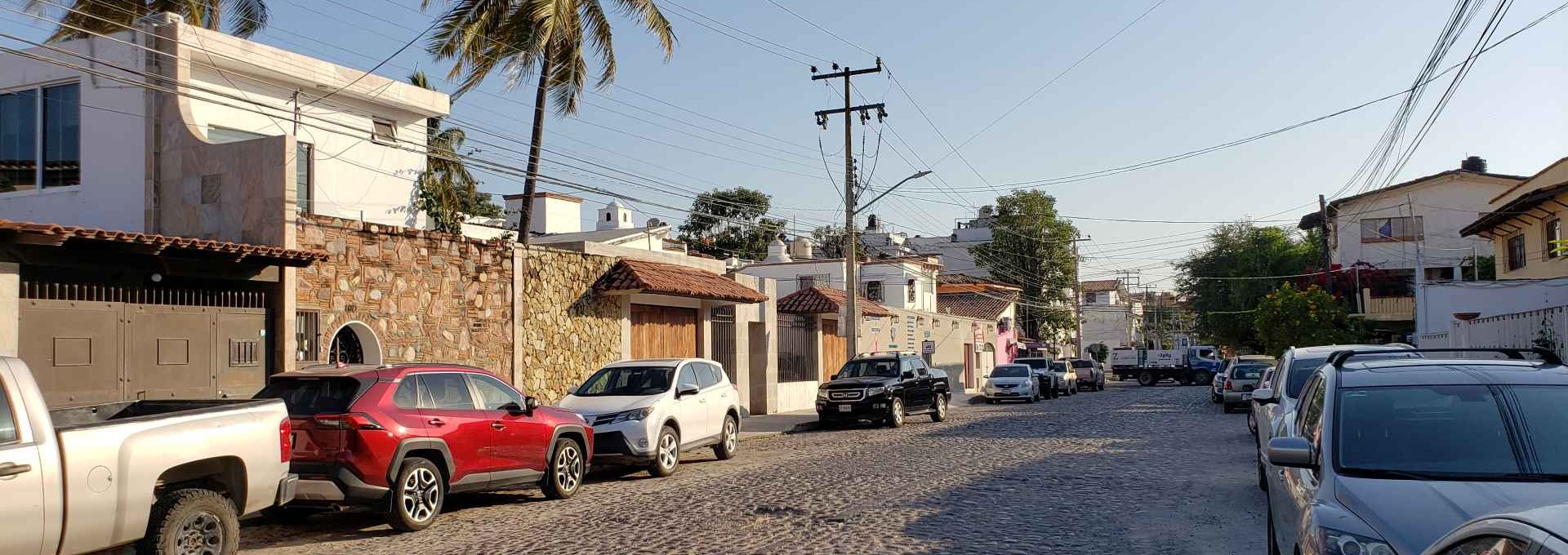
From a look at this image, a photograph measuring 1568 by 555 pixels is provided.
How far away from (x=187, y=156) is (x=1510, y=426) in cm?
1578

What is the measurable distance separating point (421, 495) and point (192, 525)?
3.06 m

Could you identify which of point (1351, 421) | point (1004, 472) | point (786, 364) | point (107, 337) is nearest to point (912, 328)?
point (786, 364)

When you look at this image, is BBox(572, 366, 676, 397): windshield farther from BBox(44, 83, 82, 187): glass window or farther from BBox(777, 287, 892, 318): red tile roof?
BBox(777, 287, 892, 318): red tile roof

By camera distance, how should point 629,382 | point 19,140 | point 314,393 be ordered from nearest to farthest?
point 314,393 < point 629,382 < point 19,140

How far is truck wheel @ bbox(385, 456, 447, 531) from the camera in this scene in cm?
1039

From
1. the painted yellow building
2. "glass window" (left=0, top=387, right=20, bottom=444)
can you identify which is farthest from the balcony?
"glass window" (left=0, top=387, right=20, bottom=444)

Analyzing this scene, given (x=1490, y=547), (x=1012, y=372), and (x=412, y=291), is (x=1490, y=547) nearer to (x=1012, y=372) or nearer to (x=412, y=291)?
(x=412, y=291)

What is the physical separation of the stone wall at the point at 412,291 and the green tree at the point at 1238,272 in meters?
47.1

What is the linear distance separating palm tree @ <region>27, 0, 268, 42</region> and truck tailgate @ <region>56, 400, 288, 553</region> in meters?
17.5

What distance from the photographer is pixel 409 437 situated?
34.7 feet

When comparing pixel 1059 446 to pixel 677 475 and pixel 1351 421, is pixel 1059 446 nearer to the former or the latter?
pixel 677 475

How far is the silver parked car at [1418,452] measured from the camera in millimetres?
5023

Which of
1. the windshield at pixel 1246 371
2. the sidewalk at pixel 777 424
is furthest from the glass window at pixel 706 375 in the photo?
the windshield at pixel 1246 371

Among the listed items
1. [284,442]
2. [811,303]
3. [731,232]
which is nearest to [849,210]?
[811,303]
